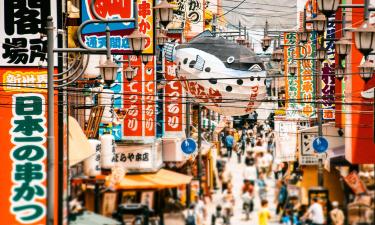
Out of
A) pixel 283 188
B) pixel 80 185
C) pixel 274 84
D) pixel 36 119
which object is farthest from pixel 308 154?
pixel 274 84

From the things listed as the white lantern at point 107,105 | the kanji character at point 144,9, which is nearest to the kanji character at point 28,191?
the kanji character at point 144,9

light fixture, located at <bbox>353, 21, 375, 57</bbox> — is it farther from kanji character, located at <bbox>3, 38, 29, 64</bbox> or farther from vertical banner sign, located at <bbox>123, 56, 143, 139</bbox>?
vertical banner sign, located at <bbox>123, 56, 143, 139</bbox>

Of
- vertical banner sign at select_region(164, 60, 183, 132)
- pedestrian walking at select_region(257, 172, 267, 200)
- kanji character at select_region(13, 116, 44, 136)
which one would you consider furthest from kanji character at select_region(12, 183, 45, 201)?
vertical banner sign at select_region(164, 60, 183, 132)

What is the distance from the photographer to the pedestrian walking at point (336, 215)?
874 cm

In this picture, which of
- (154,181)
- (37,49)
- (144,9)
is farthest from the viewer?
(144,9)

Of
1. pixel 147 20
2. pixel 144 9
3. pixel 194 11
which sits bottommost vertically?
pixel 147 20

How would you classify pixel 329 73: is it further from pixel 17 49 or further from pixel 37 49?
pixel 17 49

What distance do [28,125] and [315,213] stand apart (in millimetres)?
11619

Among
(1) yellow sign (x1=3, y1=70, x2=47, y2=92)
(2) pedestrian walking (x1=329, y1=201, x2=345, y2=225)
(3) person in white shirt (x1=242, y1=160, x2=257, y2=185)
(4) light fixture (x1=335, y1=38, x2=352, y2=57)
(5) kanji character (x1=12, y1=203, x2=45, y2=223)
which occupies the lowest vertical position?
(5) kanji character (x1=12, y1=203, x2=45, y2=223)

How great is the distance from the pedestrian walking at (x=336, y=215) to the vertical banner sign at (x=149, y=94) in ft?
65.0

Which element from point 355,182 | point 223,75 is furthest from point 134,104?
point 355,182

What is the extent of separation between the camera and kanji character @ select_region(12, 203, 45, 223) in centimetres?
1614

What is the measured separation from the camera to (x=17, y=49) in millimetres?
19578

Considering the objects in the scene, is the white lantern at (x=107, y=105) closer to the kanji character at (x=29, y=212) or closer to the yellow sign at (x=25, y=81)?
the yellow sign at (x=25, y=81)
